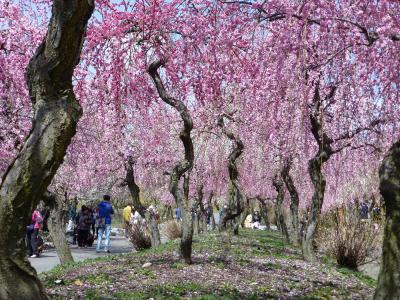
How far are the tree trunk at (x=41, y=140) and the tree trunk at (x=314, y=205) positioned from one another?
857 cm

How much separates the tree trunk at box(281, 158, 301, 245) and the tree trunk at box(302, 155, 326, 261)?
5137 mm

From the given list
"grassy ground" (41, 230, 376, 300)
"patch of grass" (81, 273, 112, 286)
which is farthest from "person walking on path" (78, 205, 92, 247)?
"patch of grass" (81, 273, 112, 286)

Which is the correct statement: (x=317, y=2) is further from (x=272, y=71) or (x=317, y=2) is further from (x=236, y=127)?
(x=236, y=127)

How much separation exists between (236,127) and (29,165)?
42.2 feet

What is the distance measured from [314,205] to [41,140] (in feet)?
29.9

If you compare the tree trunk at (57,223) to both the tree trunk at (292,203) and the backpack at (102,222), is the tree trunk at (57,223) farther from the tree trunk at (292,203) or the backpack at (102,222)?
the tree trunk at (292,203)

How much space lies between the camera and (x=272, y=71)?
291 inches

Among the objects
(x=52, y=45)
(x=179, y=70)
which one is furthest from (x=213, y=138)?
(x=52, y=45)

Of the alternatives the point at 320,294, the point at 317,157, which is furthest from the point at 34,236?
the point at 320,294

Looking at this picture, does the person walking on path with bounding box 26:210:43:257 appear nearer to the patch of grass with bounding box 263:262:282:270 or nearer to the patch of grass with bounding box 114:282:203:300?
the patch of grass with bounding box 263:262:282:270

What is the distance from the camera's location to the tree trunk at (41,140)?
452 cm

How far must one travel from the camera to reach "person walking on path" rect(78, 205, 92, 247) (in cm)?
2252

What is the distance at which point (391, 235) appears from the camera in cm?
471

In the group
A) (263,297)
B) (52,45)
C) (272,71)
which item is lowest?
(263,297)
